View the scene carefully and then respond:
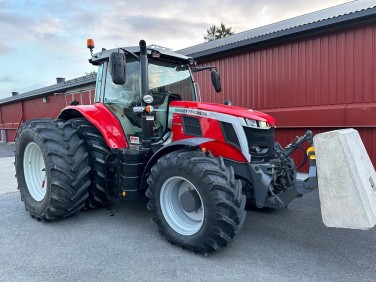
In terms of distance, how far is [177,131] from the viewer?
3816 millimetres

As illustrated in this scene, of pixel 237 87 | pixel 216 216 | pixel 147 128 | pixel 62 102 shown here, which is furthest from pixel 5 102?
pixel 216 216

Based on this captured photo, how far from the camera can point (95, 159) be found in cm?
401

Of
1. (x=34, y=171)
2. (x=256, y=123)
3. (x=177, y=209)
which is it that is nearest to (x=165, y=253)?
(x=177, y=209)

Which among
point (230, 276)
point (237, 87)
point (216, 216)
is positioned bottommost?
point (230, 276)

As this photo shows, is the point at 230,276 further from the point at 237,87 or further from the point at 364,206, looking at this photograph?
the point at 237,87

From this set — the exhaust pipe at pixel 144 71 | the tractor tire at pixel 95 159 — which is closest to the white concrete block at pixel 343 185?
the exhaust pipe at pixel 144 71

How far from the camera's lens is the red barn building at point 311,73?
552 cm

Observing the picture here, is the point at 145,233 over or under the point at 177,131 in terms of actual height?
under

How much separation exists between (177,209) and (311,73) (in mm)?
4379

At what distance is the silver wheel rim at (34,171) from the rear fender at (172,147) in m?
1.81

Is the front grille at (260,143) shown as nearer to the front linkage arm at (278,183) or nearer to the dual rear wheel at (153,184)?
the front linkage arm at (278,183)

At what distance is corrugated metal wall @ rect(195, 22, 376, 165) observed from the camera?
Answer: 554 cm

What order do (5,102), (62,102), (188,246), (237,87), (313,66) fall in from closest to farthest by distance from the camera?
(188,246), (313,66), (237,87), (62,102), (5,102)

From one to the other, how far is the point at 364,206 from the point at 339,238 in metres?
1.15
